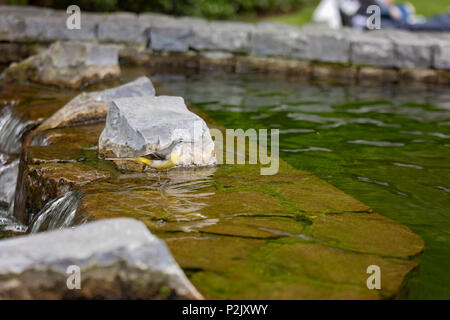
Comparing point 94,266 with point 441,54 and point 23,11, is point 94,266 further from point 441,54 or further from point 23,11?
point 23,11

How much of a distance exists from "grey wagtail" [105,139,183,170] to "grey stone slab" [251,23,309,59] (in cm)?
509

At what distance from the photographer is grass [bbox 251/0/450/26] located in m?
12.8

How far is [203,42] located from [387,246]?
630cm

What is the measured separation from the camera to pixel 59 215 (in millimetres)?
3459

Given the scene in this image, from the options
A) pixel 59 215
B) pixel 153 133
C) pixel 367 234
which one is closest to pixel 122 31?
pixel 153 133

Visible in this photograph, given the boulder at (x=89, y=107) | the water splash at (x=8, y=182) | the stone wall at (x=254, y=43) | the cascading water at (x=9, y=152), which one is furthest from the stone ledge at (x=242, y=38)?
the water splash at (x=8, y=182)

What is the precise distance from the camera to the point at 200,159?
4.05m

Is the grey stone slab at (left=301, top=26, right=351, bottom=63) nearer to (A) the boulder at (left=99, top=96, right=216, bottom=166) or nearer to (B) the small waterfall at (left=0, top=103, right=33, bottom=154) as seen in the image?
(B) the small waterfall at (left=0, top=103, right=33, bottom=154)

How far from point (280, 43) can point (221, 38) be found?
80 centimetres

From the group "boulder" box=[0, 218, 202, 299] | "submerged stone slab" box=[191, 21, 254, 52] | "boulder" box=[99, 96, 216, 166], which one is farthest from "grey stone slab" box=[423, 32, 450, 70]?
"boulder" box=[0, 218, 202, 299]

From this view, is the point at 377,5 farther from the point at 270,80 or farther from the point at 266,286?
the point at 266,286
